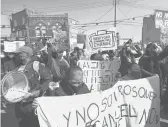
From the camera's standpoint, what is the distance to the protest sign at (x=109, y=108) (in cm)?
249

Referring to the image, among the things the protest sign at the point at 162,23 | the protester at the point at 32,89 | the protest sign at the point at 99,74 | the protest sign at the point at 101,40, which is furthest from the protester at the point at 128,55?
the protest sign at the point at 162,23

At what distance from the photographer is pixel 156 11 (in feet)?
44.8

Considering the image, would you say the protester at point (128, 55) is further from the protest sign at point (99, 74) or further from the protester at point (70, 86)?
the protester at point (70, 86)

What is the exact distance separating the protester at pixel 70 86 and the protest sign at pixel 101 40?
11.4ft

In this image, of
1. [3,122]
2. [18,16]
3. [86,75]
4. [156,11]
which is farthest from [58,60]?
[18,16]

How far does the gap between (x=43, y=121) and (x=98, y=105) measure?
2.21 feet

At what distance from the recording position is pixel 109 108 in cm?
291

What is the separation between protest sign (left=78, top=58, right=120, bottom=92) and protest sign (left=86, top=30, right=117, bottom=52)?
1.90ft

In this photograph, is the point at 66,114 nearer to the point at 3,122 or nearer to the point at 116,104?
the point at 116,104

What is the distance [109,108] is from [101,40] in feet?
11.5

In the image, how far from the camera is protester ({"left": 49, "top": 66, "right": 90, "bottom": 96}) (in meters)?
2.75

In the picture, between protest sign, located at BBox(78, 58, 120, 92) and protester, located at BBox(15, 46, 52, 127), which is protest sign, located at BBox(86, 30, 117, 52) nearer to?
protest sign, located at BBox(78, 58, 120, 92)

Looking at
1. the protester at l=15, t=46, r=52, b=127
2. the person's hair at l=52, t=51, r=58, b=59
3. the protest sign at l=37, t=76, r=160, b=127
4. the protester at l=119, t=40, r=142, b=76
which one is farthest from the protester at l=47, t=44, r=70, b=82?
the protester at l=119, t=40, r=142, b=76

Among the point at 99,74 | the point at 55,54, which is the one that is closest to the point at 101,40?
the point at 99,74
